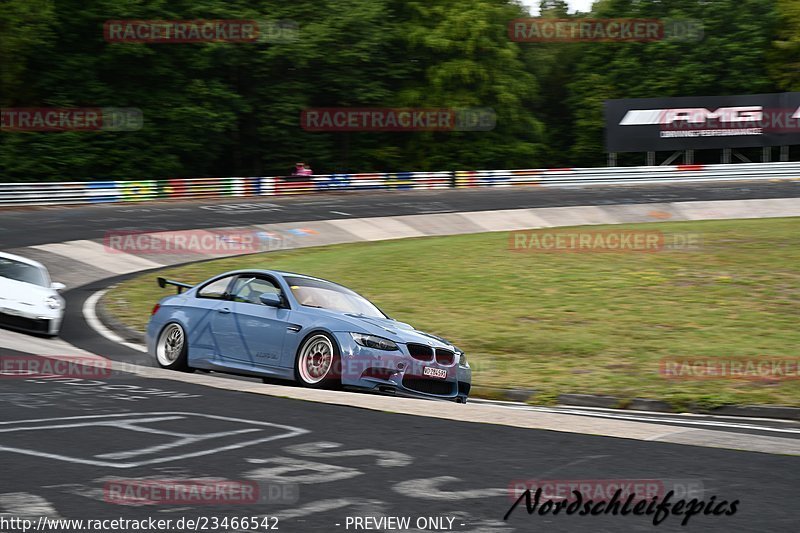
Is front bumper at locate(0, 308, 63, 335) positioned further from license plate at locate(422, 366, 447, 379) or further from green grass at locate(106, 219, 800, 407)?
license plate at locate(422, 366, 447, 379)

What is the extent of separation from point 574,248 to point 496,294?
6830 millimetres

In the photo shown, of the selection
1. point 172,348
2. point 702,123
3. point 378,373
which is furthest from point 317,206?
point 378,373

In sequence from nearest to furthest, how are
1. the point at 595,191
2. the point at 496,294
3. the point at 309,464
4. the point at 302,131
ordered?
1. the point at 309,464
2. the point at 496,294
3. the point at 595,191
4. the point at 302,131

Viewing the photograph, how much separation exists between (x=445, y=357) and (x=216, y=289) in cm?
294

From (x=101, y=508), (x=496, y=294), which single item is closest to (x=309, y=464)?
(x=101, y=508)

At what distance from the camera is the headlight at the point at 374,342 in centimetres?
985

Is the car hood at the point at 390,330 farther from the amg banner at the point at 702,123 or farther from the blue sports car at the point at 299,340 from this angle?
the amg banner at the point at 702,123

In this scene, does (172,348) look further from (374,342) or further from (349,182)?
(349,182)

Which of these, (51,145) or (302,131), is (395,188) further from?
(51,145)

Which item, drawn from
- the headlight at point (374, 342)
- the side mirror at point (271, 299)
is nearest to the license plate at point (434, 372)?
the headlight at point (374, 342)

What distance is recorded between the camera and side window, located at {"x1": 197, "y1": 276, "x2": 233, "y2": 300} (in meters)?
11.4

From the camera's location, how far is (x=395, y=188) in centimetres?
4328

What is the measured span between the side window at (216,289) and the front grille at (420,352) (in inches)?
99.1

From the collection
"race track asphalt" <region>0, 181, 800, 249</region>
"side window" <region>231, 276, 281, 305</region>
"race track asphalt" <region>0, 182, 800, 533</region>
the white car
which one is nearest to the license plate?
"race track asphalt" <region>0, 182, 800, 533</region>
